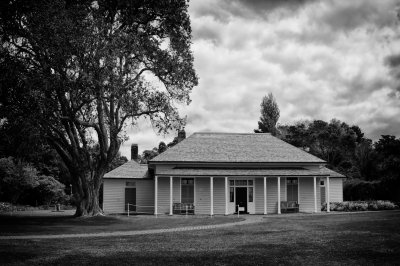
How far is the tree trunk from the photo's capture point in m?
29.7

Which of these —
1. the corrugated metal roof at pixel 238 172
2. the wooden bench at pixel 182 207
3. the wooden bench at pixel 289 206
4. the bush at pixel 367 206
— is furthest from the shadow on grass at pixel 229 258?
the bush at pixel 367 206

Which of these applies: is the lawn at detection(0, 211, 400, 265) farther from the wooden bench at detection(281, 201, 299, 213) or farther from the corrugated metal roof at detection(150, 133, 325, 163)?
the corrugated metal roof at detection(150, 133, 325, 163)

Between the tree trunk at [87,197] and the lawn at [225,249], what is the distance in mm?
12590

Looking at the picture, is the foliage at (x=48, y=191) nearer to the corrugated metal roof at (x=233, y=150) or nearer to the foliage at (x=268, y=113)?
the corrugated metal roof at (x=233, y=150)

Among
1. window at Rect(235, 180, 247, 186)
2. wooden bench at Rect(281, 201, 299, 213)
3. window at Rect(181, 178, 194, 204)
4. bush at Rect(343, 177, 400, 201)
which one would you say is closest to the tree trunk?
window at Rect(181, 178, 194, 204)

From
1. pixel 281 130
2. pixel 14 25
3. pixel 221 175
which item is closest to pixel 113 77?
pixel 14 25

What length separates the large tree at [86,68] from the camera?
73.8 feet

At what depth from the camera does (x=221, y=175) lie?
108ft

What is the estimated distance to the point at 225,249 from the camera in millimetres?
13898

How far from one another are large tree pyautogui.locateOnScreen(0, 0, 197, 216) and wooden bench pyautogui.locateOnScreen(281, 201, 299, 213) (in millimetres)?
11423

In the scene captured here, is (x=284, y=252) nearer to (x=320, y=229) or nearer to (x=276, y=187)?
(x=320, y=229)

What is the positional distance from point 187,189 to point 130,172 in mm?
5761

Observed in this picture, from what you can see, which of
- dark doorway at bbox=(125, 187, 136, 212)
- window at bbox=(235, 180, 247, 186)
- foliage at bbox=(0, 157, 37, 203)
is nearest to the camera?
window at bbox=(235, 180, 247, 186)

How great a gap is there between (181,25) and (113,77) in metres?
7.93
